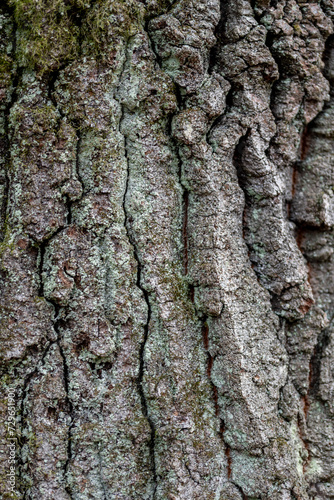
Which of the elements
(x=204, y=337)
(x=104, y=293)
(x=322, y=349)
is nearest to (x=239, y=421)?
(x=204, y=337)

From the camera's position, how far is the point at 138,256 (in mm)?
1267

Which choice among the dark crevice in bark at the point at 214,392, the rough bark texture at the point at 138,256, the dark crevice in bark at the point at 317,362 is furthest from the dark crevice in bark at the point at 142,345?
the dark crevice in bark at the point at 317,362

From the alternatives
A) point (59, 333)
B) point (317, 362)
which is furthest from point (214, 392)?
point (59, 333)

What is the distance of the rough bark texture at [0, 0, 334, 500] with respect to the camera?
1224mm

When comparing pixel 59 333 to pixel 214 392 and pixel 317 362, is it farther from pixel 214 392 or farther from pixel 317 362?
pixel 317 362

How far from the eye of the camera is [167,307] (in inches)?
50.0

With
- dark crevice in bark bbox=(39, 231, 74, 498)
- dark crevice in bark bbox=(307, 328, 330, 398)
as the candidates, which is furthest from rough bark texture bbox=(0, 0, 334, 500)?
dark crevice in bark bbox=(307, 328, 330, 398)

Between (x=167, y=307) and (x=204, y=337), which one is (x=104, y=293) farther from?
(x=204, y=337)

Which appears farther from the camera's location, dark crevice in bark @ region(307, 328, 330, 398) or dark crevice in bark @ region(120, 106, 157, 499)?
dark crevice in bark @ region(307, 328, 330, 398)

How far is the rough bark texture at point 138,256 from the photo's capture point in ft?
4.01

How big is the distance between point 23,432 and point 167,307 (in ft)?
1.68

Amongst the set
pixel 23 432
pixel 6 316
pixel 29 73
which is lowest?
pixel 23 432

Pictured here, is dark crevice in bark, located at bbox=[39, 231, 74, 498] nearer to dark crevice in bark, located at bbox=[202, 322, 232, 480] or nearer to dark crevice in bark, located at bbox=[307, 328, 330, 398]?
dark crevice in bark, located at bbox=[202, 322, 232, 480]

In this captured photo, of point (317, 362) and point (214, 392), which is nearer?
point (214, 392)
